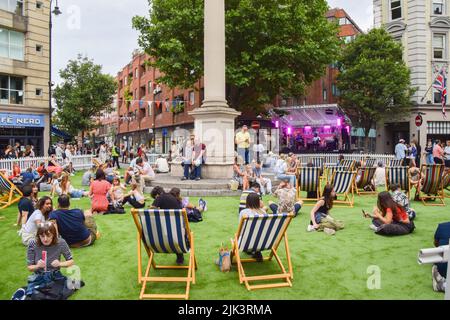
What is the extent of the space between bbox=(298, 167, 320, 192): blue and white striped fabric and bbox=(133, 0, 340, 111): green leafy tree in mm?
12433

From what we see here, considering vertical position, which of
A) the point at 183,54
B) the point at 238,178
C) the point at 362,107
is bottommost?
the point at 238,178

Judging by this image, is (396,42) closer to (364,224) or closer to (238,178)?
(238,178)

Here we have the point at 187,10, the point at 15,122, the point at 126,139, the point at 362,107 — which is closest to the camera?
the point at 187,10

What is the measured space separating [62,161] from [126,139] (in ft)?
136

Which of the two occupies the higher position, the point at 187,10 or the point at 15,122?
the point at 187,10

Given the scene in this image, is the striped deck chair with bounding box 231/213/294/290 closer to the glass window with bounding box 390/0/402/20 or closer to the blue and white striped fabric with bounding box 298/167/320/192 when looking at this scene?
the blue and white striped fabric with bounding box 298/167/320/192

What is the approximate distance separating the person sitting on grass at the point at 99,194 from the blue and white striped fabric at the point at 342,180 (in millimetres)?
6761

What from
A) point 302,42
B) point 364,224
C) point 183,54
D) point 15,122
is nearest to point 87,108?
point 15,122

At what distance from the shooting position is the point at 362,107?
1281 inches

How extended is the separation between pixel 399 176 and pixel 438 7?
2692 cm

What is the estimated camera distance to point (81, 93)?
1412 inches

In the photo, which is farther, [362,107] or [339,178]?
[362,107]

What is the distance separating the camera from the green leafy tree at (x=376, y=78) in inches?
1214

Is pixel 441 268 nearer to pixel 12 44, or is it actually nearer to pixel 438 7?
pixel 12 44
